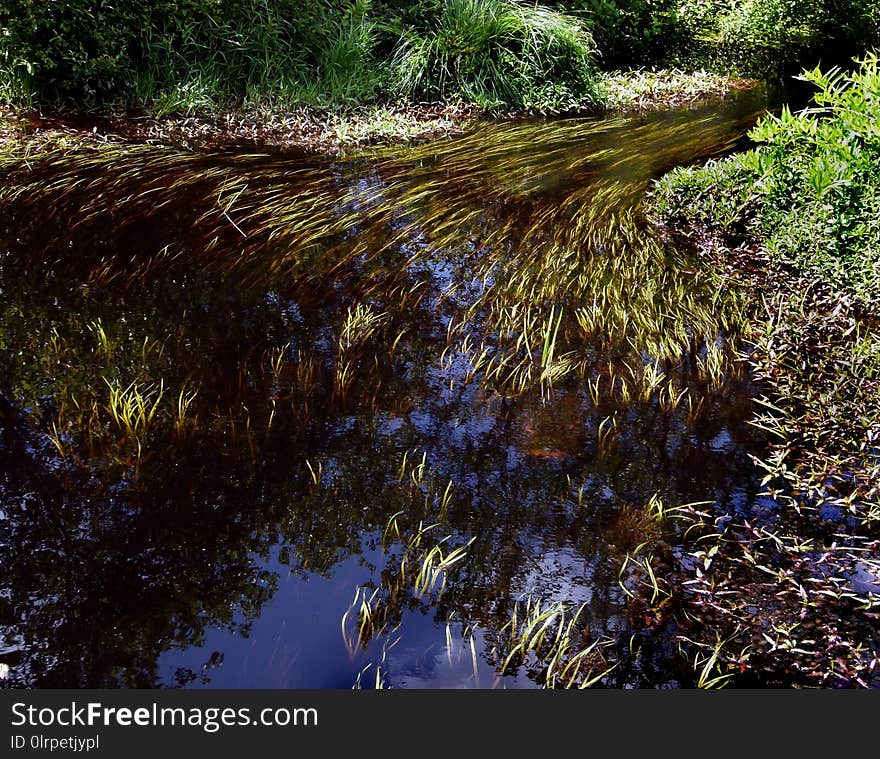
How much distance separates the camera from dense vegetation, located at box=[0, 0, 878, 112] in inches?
255

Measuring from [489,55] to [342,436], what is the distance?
7.08m

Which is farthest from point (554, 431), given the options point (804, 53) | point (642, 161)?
point (804, 53)

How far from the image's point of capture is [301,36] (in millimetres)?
7746

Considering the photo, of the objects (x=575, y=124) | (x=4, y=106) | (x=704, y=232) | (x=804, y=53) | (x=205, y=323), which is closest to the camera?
(x=205, y=323)

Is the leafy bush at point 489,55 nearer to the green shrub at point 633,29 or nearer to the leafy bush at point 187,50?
the leafy bush at point 187,50

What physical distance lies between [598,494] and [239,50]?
689cm

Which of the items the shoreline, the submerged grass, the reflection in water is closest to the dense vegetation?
the shoreline

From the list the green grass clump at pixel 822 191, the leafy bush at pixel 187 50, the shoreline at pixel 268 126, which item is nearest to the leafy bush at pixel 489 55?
the shoreline at pixel 268 126

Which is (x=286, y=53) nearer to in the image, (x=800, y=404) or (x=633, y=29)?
(x=633, y=29)

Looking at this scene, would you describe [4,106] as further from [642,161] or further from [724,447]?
[724,447]

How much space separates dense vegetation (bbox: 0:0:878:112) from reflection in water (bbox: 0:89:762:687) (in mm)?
2006

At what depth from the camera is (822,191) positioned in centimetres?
422

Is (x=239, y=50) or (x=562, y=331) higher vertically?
(x=239, y=50)

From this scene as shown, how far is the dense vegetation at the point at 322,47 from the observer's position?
6488 mm
